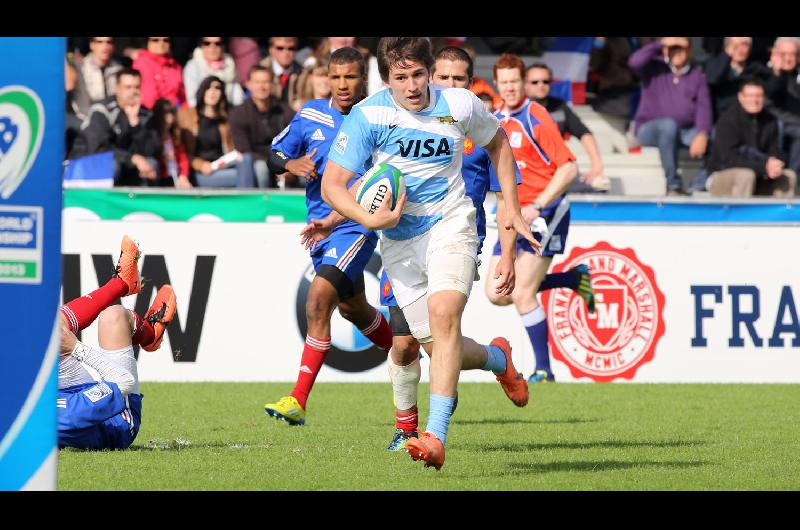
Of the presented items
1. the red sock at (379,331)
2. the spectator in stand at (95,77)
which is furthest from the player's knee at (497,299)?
the spectator in stand at (95,77)

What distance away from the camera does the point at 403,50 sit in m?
7.10

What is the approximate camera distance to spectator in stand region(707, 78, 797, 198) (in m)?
15.7

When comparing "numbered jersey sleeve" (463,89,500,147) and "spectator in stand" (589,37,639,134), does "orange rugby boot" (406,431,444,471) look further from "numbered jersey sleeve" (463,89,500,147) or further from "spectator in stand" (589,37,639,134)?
"spectator in stand" (589,37,639,134)

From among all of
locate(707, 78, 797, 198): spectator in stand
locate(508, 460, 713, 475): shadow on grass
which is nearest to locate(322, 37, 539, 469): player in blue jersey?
locate(508, 460, 713, 475): shadow on grass

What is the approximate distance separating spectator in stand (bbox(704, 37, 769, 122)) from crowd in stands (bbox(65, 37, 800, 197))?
2 cm

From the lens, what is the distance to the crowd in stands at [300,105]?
15195 millimetres

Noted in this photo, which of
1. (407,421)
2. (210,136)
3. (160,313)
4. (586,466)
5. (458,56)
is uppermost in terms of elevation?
(458,56)

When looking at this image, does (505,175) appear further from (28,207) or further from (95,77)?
(95,77)

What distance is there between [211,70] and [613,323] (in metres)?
6.14

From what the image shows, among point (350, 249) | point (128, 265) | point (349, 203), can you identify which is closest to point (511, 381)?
point (350, 249)

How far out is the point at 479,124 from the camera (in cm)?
739

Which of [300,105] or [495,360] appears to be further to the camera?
[300,105]

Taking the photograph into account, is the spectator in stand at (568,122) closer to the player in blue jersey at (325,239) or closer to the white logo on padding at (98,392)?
the player in blue jersey at (325,239)

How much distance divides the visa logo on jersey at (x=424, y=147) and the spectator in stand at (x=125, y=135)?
8.25 meters
